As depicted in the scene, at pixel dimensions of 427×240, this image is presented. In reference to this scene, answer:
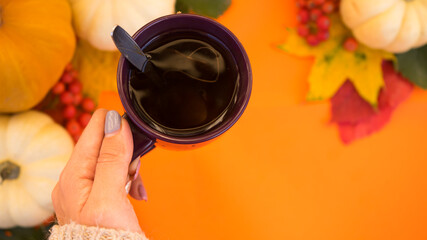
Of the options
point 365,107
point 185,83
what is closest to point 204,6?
point 185,83

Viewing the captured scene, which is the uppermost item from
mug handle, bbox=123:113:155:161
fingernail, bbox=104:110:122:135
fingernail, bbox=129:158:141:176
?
fingernail, bbox=104:110:122:135

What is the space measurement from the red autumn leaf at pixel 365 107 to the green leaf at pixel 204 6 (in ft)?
0.98

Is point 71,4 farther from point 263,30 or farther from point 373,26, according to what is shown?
point 373,26

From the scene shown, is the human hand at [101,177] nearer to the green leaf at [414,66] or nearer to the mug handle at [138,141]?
the mug handle at [138,141]

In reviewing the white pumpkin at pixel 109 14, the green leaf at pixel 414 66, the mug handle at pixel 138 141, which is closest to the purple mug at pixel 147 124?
the mug handle at pixel 138 141

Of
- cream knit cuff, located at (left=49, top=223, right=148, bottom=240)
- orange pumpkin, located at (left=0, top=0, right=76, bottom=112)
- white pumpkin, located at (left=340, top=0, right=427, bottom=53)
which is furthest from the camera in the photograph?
white pumpkin, located at (left=340, top=0, right=427, bottom=53)

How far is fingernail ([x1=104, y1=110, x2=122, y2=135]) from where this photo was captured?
41 cm

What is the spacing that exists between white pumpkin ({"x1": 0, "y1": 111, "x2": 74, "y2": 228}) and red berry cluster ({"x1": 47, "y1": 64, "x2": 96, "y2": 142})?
47 millimetres

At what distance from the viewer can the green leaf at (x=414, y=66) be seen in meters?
0.74

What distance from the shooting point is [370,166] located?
759mm

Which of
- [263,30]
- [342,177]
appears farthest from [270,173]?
[263,30]

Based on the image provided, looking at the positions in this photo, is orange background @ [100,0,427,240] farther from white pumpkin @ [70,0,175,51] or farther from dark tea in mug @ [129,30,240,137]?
dark tea in mug @ [129,30,240,137]

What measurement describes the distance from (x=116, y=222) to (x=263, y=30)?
1.65 ft

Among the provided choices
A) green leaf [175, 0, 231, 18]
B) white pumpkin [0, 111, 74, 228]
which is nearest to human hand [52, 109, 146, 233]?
white pumpkin [0, 111, 74, 228]
